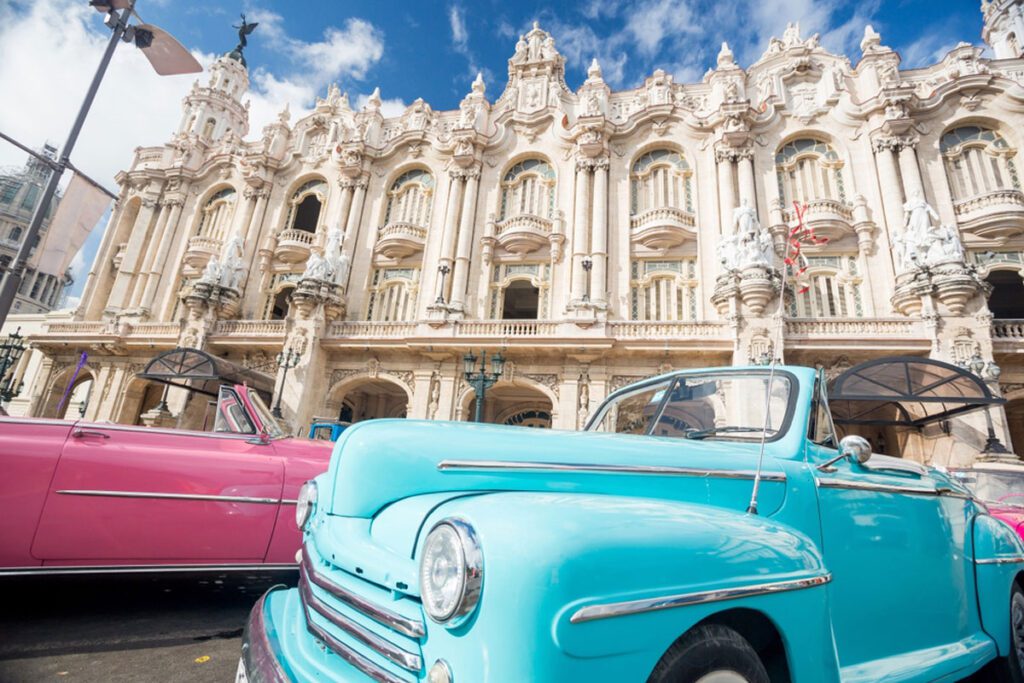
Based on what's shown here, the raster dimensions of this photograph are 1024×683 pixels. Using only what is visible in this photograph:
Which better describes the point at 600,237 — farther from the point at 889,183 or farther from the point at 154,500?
the point at 154,500

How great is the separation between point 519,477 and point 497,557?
28.7 inches

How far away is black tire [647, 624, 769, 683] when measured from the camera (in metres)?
1.37

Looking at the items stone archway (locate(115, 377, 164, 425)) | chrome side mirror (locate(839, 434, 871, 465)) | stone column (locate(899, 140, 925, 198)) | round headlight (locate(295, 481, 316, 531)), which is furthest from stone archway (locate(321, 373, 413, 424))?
stone column (locate(899, 140, 925, 198))

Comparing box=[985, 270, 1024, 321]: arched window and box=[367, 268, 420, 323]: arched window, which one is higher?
box=[985, 270, 1024, 321]: arched window

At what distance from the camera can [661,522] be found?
1.52 m

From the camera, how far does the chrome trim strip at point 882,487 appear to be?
7.26ft

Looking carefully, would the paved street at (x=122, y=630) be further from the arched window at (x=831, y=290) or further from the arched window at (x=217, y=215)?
the arched window at (x=217, y=215)

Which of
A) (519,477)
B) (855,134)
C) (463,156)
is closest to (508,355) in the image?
(463,156)

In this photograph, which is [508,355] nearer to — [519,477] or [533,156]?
[533,156]

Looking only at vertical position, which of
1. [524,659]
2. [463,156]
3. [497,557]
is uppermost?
[463,156]

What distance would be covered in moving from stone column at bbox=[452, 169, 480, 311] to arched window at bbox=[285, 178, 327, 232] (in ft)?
22.9

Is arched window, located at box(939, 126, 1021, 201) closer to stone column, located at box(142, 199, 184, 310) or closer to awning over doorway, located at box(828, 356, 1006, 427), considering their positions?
awning over doorway, located at box(828, 356, 1006, 427)

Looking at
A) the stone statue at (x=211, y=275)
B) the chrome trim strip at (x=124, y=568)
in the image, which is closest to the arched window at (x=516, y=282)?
the stone statue at (x=211, y=275)

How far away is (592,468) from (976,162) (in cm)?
2153
